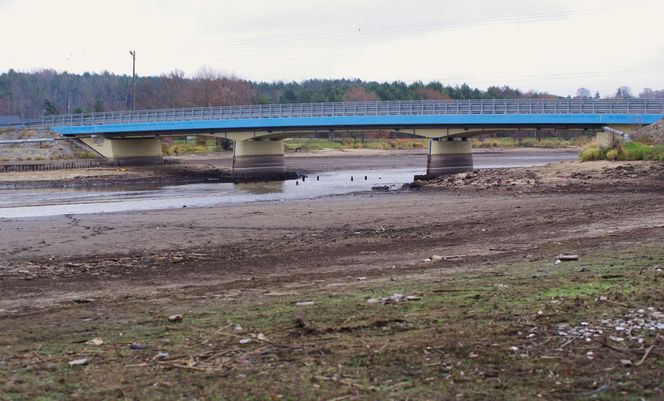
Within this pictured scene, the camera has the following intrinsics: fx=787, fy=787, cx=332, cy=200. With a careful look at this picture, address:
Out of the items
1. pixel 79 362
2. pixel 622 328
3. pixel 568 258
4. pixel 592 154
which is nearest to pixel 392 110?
pixel 592 154

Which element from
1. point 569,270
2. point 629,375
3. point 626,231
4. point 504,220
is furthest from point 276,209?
point 629,375

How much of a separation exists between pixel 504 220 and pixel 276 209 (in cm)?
1202

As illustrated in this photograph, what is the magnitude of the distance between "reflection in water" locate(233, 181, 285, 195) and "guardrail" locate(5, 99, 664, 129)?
9.42 metres

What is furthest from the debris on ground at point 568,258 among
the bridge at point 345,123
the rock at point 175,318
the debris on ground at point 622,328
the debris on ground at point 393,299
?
the bridge at point 345,123

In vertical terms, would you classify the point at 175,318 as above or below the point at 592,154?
below

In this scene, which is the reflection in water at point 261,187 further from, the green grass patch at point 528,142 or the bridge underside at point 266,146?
the green grass patch at point 528,142

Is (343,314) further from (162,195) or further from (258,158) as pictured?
(258,158)

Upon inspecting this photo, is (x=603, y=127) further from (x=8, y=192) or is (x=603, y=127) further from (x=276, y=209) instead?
(x=8, y=192)

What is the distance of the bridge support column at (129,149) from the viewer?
3164 inches

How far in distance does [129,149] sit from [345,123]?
28250 millimetres

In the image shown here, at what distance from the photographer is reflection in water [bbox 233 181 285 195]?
5089cm

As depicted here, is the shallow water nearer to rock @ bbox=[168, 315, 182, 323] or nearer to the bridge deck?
the bridge deck

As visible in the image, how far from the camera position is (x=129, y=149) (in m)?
81.7

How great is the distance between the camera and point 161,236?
2455 cm
